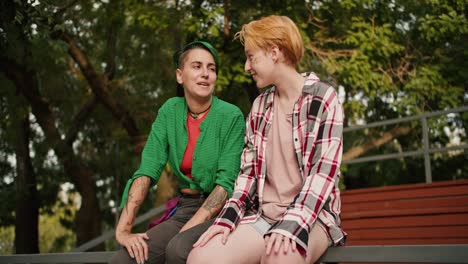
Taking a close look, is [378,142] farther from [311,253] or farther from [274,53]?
[311,253]

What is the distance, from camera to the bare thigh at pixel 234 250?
265 centimetres

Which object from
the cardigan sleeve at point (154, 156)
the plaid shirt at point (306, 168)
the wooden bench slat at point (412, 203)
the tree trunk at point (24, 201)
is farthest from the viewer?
the tree trunk at point (24, 201)

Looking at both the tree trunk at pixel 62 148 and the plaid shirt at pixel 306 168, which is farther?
the tree trunk at pixel 62 148

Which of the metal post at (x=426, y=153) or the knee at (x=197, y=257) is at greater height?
the metal post at (x=426, y=153)

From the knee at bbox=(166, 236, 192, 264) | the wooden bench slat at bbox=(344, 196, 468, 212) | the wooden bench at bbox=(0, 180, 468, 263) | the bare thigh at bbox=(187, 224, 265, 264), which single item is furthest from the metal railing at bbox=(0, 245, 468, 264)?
the wooden bench slat at bbox=(344, 196, 468, 212)

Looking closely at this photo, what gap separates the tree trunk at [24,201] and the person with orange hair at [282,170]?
10.2 m

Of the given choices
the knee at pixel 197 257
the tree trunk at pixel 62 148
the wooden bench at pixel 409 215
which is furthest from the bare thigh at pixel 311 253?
the tree trunk at pixel 62 148

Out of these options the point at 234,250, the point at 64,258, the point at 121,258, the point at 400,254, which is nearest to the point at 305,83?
the point at 234,250

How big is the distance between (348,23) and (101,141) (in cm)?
698

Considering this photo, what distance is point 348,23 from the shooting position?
10836 mm

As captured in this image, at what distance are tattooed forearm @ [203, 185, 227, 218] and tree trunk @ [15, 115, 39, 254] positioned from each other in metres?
9.88

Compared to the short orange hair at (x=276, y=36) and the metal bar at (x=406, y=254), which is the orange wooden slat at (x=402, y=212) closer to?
the short orange hair at (x=276, y=36)

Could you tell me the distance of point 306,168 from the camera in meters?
2.76

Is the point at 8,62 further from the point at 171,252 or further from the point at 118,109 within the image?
the point at 171,252
